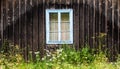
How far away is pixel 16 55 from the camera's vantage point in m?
15.4

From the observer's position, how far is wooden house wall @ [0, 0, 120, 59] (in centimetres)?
1644

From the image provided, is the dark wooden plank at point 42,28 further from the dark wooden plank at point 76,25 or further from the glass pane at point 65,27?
the dark wooden plank at point 76,25

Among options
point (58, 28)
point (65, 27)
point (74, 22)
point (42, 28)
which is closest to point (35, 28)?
point (42, 28)

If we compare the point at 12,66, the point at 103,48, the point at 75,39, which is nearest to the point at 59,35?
the point at 75,39

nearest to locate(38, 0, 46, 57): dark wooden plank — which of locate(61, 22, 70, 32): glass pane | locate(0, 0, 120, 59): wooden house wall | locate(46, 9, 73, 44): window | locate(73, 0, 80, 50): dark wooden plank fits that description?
locate(0, 0, 120, 59): wooden house wall

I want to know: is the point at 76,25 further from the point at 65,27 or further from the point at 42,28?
the point at 42,28

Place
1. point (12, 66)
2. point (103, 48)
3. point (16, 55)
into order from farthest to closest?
point (103, 48) < point (16, 55) < point (12, 66)

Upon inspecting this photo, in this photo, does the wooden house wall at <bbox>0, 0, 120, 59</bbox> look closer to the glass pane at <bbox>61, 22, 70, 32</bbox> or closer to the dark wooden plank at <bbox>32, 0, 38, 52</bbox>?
the dark wooden plank at <bbox>32, 0, 38, 52</bbox>

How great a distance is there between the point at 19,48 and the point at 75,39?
196 cm

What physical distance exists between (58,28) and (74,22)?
59cm

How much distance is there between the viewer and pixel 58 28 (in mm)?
16484

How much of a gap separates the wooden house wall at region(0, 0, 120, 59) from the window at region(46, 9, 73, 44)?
0.16 meters

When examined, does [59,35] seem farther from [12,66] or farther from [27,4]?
[12,66]

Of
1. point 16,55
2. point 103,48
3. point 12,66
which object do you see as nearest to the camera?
point 12,66
